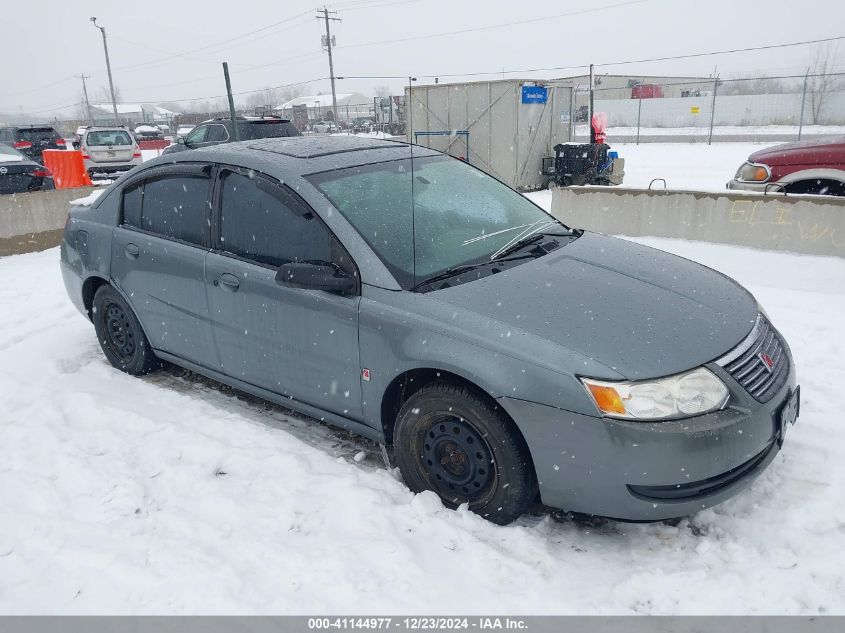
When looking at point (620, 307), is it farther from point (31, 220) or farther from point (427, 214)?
point (31, 220)

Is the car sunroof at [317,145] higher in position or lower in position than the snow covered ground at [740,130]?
higher

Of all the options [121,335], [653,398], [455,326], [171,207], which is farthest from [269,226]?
[653,398]

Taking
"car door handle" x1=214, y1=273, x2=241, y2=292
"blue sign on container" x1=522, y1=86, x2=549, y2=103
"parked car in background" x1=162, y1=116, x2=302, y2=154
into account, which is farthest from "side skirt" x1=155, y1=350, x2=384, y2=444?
"blue sign on container" x1=522, y1=86, x2=549, y2=103

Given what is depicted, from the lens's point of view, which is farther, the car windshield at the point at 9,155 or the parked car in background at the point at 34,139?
the parked car in background at the point at 34,139

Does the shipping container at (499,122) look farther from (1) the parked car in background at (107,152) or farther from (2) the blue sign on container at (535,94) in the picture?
(1) the parked car in background at (107,152)

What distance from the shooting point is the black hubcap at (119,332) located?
4.62 metres

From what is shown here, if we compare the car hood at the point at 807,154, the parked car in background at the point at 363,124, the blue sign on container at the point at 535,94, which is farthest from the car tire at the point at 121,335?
the parked car in background at the point at 363,124

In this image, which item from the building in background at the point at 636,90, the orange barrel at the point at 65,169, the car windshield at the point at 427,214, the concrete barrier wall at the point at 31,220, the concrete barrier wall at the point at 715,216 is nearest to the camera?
the car windshield at the point at 427,214

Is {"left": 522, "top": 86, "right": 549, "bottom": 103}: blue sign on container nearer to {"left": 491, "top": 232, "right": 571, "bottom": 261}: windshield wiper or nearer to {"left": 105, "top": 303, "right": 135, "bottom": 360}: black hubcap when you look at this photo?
{"left": 491, "top": 232, "right": 571, "bottom": 261}: windshield wiper

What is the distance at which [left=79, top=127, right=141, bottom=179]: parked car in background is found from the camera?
1908cm

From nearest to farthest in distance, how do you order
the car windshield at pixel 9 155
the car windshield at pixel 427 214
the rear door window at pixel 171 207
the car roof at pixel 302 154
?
1. the car windshield at pixel 427 214
2. the car roof at pixel 302 154
3. the rear door window at pixel 171 207
4. the car windshield at pixel 9 155

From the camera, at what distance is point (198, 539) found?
289 cm

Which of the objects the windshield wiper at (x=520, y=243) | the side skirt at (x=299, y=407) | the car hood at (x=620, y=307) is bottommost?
the side skirt at (x=299, y=407)

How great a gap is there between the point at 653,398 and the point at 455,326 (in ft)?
2.83
